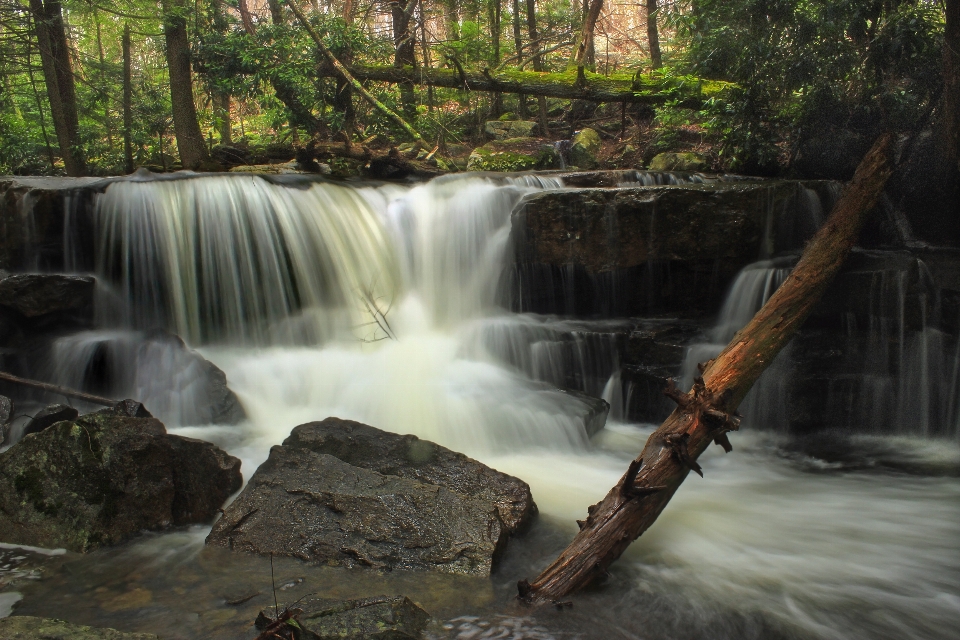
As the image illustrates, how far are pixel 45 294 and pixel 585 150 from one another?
9884mm

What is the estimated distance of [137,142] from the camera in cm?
1333

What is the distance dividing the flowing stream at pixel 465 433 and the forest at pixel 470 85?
2534mm

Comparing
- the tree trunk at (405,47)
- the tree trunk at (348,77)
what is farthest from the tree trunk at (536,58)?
the tree trunk at (348,77)

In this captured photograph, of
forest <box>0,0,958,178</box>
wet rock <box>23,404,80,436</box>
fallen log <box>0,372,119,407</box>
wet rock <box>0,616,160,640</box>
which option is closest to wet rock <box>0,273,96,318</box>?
fallen log <box>0,372,119,407</box>

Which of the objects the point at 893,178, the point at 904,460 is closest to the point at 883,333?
the point at 904,460

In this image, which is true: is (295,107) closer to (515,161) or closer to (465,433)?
(515,161)

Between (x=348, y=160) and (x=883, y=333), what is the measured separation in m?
8.01

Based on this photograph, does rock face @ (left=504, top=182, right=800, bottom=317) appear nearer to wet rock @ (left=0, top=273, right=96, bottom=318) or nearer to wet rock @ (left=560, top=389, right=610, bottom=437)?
→ wet rock @ (left=560, top=389, right=610, bottom=437)

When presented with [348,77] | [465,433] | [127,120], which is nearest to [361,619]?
[465,433]

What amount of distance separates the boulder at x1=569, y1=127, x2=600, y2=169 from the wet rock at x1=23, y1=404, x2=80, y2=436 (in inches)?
400

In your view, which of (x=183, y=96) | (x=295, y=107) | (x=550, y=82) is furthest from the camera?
(x=295, y=107)

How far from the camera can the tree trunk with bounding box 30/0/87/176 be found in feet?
36.1

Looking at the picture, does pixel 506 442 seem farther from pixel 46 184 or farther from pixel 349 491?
pixel 46 184

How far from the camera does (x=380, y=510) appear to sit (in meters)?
4.01
